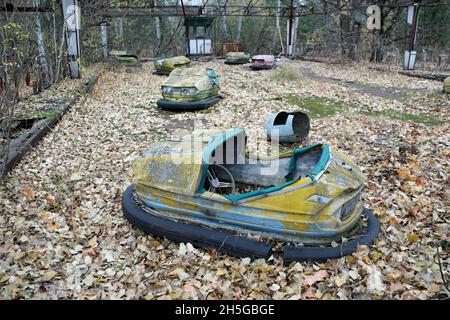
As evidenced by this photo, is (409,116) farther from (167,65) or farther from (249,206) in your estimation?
(167,65)

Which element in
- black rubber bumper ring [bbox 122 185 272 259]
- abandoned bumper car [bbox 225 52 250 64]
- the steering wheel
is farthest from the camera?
abandoned bumper car [bbox 225 52 250 64]

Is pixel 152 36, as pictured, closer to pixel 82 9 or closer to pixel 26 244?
pixel 82 9

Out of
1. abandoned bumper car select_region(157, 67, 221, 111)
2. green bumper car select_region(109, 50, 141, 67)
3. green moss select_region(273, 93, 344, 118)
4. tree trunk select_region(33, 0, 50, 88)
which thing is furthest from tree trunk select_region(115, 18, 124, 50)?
green moss select_region(273, 93, 344, 118)

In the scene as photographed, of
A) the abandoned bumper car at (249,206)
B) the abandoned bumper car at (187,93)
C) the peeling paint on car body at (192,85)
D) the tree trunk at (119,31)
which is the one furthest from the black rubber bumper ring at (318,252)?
the tree trunk at (119,31)

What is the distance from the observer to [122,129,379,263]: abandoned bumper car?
8.40ft

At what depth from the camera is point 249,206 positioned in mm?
2689

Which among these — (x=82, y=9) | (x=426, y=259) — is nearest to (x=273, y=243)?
(x=426, y=259)

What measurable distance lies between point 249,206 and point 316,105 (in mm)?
5561

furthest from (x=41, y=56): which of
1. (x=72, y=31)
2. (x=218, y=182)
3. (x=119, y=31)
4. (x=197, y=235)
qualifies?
(x=119, y=31)

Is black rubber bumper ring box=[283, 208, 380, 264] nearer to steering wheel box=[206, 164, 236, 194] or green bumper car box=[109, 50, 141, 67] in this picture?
steering wheel box=[206, 164, 236, 194]

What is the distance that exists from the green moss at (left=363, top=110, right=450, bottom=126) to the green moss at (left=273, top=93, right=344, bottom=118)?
0.70 m

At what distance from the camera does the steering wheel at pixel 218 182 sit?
10.2 ft

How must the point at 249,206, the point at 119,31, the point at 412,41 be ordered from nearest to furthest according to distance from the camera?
the point at 249,206
the point at 412,41
the point at 119,31

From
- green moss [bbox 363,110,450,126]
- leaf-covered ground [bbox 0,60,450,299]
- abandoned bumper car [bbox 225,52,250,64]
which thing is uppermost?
abandoned bumper car [bbox 225,52,250,64]
